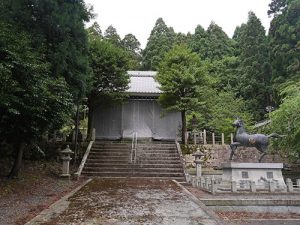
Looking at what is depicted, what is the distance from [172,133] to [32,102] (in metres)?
14.2

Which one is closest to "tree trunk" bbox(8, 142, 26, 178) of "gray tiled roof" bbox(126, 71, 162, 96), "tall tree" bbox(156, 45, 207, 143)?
"tall tree" bbox(156, 45, 207, 143)

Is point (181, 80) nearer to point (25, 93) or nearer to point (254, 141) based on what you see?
point (254, 141)

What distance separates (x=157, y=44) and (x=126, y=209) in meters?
39.2

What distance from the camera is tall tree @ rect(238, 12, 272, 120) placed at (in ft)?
109

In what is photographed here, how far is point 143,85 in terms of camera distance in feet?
81.3

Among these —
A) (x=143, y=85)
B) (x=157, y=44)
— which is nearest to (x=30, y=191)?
(x=143, y=85)

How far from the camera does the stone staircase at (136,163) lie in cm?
1568

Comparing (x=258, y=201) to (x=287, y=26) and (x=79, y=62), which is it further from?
(x=287, y=26)

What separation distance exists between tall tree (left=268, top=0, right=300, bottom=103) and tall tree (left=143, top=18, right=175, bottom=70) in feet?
55.3

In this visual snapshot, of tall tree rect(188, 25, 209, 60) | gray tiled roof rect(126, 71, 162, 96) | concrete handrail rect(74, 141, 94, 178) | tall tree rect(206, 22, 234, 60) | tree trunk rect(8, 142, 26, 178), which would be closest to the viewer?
tree trunk rect(8, 142, 26, 178)

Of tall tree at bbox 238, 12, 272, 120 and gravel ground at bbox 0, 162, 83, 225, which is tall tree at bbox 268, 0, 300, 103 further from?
gravel ground at bbox 0, 162, 83, 225

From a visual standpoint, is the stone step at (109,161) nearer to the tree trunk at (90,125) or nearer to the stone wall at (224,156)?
the stone wall at (224,156)

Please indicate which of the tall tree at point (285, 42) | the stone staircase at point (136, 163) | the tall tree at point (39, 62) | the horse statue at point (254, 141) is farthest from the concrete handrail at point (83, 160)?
the tall tree at point (285, 42)

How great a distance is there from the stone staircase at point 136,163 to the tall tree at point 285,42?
12.6 m
